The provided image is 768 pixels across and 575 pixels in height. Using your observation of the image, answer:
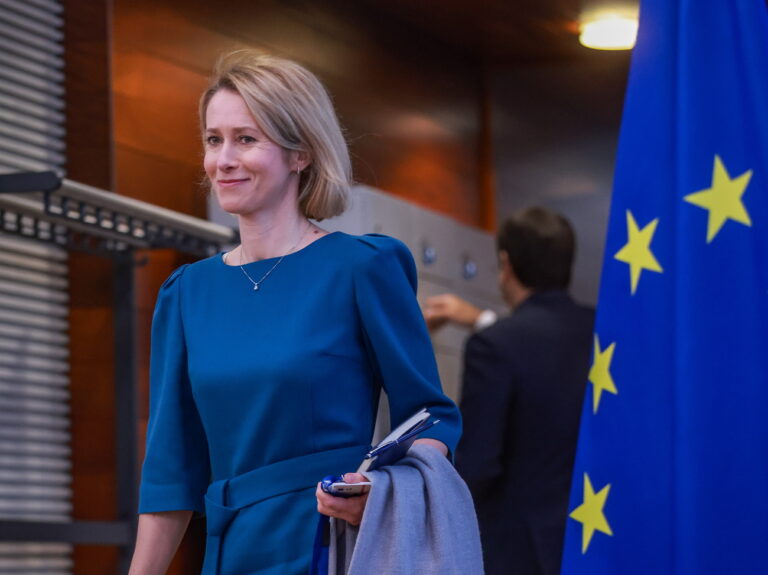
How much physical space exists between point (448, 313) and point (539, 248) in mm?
637

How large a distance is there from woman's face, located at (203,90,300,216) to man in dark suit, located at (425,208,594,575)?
1.57 m

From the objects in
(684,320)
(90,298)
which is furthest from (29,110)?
(684,320)

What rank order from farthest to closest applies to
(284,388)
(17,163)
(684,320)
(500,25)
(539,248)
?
(500,25), (539,248), (17,163), (684,320), (284,388)

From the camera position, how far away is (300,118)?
2.01 m

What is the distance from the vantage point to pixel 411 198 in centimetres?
509

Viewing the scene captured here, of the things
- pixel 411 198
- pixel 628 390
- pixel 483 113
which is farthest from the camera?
pixel 483 113

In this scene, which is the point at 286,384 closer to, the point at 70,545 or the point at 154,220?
the point at 154,220

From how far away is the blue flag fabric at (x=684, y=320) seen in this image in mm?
2137

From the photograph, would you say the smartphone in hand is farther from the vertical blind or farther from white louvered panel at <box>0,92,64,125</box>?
white louvered panel at <box>0,92,64,125</box>

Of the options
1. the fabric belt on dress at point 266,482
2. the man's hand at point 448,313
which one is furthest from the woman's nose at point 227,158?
the man's hand at point 448,313

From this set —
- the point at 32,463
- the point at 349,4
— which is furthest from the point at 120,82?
the point at 349,4

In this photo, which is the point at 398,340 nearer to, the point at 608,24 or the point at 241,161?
the point at 241,161

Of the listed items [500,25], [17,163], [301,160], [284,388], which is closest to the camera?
[284,388]

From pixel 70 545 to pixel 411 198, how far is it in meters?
2.07
